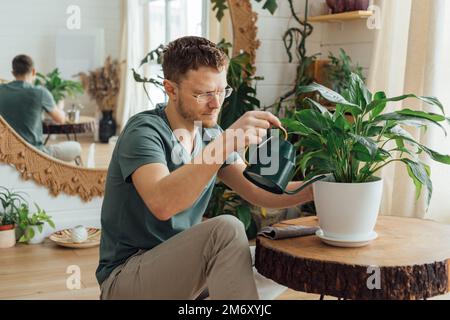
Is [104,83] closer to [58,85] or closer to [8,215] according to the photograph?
[58,85]

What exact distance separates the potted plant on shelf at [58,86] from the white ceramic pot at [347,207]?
241cm

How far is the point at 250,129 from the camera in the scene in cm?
156

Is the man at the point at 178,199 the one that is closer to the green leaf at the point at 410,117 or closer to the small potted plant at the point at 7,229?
the green leaf at the point at 410,117

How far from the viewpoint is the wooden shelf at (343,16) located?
11.8ft

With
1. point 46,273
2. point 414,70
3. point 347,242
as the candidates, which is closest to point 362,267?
point 347,242

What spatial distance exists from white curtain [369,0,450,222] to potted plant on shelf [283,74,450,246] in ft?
4.58

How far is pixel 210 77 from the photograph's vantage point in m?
1.78

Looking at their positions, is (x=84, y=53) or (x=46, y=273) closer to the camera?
(x=46, y=273)

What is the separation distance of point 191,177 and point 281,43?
8.90 ft

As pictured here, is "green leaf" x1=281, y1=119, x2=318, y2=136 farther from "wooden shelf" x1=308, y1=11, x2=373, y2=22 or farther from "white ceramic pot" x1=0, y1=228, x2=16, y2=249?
"white ceramic pot" x1=0, y1=228, x2=16, y2=249

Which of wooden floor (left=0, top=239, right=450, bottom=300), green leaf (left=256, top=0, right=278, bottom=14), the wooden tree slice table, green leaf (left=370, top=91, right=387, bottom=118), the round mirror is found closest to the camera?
the wooden tree slice table

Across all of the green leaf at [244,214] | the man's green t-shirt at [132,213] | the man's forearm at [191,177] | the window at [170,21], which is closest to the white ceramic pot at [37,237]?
the window at [170,21]

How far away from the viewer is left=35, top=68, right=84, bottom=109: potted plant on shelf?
144 inches

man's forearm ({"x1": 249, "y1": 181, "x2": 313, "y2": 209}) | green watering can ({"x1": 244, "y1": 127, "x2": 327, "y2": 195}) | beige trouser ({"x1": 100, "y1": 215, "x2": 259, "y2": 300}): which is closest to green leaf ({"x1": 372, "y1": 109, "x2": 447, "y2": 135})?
green watering can ({"x1": 244, "y1": 127, "x2": 327, "y2": 195})
